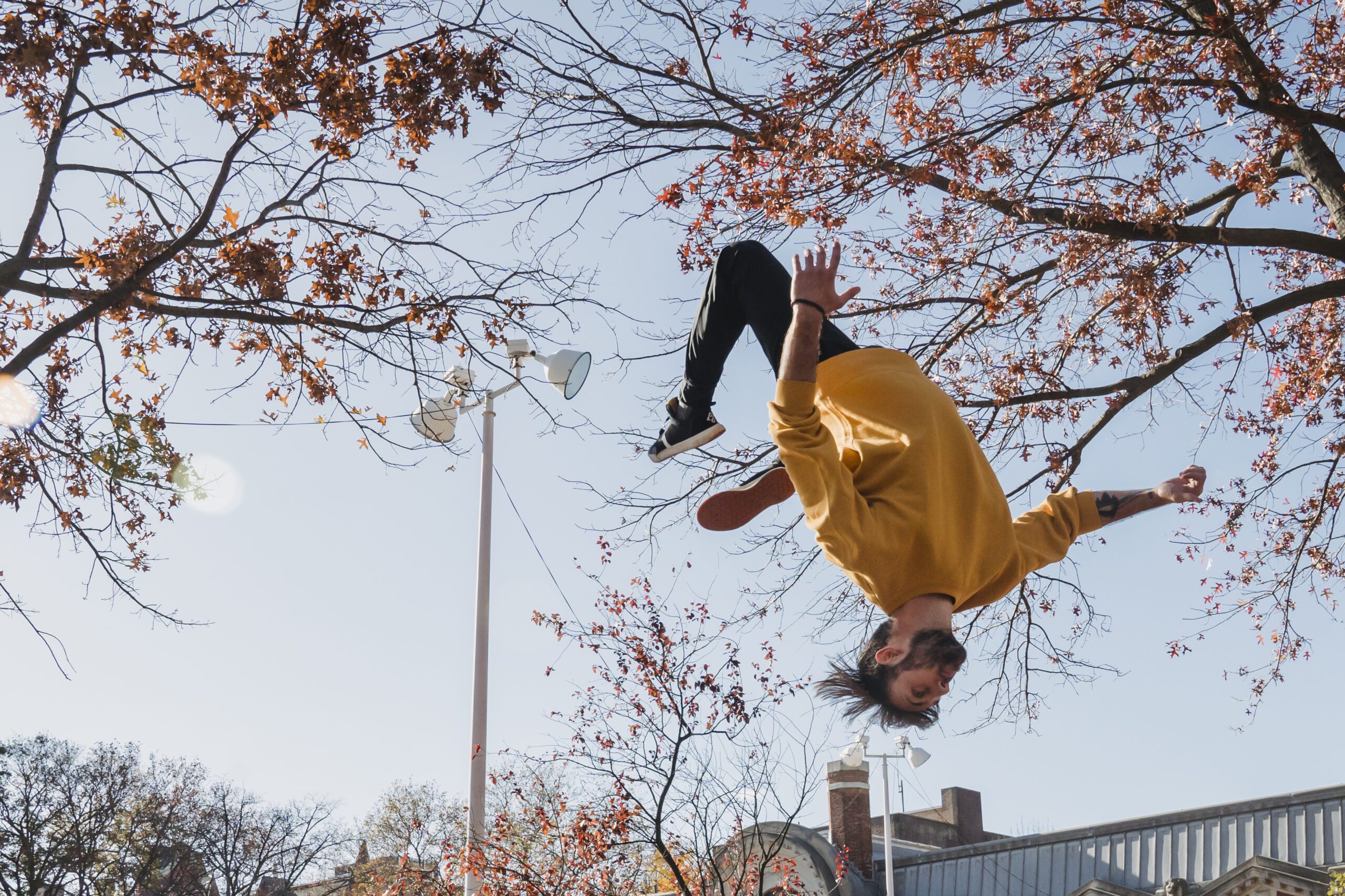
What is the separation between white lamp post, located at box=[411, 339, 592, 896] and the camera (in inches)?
319

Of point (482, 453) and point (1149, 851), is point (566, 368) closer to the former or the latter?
point (482, 453)

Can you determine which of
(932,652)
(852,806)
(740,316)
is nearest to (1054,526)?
(932,652)

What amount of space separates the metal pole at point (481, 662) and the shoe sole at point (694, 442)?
678 centimetres

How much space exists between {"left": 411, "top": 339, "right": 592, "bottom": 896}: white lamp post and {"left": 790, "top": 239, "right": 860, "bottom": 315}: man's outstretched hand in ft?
13.5

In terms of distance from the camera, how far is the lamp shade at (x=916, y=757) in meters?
21.0

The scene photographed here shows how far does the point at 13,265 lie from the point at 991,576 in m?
5.26

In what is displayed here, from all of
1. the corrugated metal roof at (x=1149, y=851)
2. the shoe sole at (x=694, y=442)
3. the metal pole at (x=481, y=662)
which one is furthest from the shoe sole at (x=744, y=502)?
the corrugated metal roof at (x=1149, y=851)

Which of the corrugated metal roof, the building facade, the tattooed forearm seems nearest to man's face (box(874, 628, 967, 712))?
the tattooed forearm

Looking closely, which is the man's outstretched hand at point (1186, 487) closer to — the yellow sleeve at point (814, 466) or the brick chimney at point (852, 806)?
the yellow sleeve at point (814, 466)

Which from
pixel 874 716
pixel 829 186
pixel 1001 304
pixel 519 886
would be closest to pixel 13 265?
pixel 829 186

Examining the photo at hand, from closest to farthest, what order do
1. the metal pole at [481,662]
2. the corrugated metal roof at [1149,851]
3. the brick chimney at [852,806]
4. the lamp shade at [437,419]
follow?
the lamp shade at [437,419] < the metal pole at [481,662] < the corrugated metal roof at [1149,851] < the brick chimney at [852,806]

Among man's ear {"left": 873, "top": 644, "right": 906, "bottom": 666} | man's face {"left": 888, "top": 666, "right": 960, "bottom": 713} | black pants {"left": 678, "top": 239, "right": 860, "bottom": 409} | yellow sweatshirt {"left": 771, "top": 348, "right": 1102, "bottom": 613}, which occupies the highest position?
black pants {"left": 678, "top": 239, "right": 860, "bottom": 409}

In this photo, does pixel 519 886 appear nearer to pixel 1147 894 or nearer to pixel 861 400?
pixel 861 400

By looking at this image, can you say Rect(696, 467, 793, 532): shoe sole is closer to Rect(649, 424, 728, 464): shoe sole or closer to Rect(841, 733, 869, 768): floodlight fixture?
Rect(649, 424, 728, 464): shoe sole
